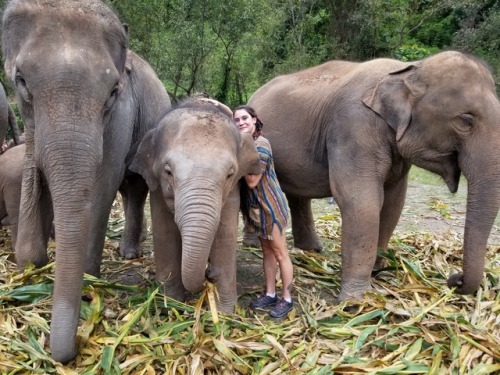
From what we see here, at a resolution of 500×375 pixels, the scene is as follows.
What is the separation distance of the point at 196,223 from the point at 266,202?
0.80 m

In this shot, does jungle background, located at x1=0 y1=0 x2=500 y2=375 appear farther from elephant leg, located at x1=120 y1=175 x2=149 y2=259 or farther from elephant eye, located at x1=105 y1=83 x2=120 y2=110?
elephant eye, located at x1=105 y1=83 x2=120 y2=110

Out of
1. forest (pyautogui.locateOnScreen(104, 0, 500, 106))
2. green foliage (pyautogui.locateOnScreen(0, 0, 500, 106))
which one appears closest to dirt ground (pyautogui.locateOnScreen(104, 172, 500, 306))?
green foliage (pyautogui.locateOnScreen(0, 0, 500, 106))

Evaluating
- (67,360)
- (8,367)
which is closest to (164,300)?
(67,360)

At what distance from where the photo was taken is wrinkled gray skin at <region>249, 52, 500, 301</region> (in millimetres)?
2869

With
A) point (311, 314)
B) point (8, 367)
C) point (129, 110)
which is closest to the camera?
point (8, 367)

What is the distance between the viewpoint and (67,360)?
2.32m

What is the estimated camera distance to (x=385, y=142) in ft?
10.5

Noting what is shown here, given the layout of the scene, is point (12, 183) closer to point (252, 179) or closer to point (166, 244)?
point (166, 244)

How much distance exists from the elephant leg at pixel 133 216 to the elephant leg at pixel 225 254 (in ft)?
4.23

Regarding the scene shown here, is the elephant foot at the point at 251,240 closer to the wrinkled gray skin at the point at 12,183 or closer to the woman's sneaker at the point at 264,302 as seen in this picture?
the woman's sneaker at the point at 264,302

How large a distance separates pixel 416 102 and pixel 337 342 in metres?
1.42

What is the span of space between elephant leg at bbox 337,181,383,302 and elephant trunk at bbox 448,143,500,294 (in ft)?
1.73

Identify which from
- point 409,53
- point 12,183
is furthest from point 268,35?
point 12,183

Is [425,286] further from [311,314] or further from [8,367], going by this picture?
[8,367]
